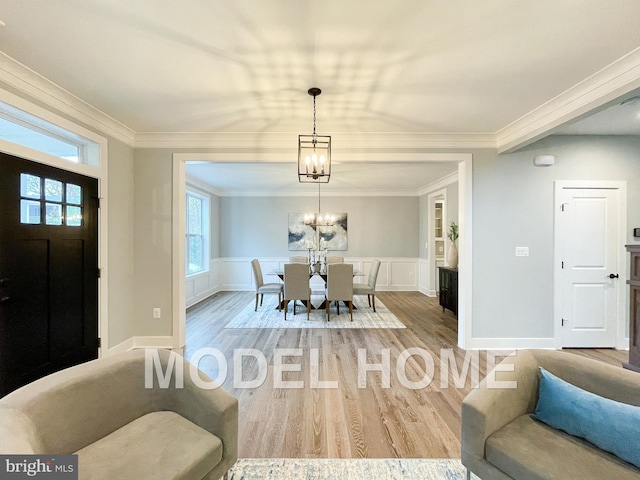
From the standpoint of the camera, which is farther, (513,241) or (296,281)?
(296,281)

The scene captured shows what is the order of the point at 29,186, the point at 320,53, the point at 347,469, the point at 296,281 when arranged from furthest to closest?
the point at 296,281 → the point at 29,186 → the point at 320,53 → the point at 347,469

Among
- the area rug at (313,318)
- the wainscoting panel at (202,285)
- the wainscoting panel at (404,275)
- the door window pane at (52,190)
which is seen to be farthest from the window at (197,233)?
the wainscoting panel at (404,275)

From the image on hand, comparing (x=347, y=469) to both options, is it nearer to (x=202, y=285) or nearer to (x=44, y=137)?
(x=44, y=137)

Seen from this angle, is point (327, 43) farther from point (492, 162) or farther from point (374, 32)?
point (492, 162)

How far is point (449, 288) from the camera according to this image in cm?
491

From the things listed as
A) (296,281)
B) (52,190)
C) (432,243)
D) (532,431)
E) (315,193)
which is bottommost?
(532,431)

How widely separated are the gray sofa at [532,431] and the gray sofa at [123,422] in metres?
1.17

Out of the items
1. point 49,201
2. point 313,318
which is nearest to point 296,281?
point 313,318

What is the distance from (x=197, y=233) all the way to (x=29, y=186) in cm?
414

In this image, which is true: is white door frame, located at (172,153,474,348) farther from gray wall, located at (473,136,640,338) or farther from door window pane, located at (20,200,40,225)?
door window pane, located at (20,200,40,225)

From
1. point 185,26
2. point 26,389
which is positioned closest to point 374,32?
point 185,26

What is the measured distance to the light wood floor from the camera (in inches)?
73.9

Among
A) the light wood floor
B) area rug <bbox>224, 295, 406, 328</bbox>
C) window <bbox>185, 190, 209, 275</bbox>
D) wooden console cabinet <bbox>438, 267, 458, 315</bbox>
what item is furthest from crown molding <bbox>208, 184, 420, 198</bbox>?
the light wood floor

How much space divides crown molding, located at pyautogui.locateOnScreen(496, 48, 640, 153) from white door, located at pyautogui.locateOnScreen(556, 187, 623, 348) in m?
1.03
